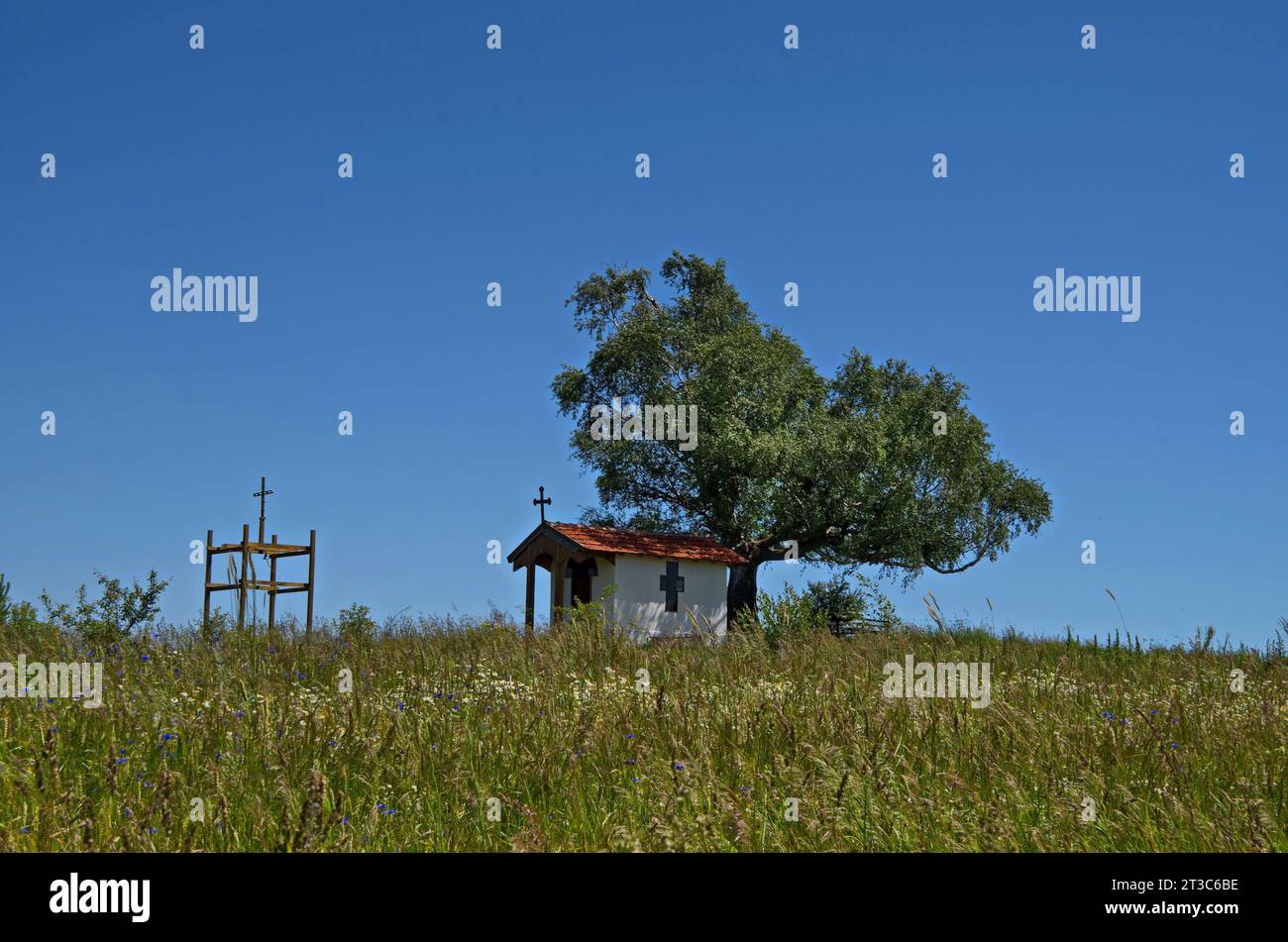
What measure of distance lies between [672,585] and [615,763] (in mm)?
28386

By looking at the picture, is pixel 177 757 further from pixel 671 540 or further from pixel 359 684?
pixel 671 540

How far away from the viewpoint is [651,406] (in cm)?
3691

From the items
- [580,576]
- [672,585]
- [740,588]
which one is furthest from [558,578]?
[740,588]

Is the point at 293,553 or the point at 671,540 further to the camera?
the point at 671,540

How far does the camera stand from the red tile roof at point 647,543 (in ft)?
111

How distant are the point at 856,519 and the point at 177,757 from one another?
3228 cm

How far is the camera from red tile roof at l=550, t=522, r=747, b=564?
33969 millimetres

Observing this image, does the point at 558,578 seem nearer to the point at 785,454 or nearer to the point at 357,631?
the point at 785,454

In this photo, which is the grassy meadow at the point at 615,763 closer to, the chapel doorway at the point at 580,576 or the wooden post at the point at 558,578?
the wooden post at the point at 558,578

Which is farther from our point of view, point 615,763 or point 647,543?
point 647,543

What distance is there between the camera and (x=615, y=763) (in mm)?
7449

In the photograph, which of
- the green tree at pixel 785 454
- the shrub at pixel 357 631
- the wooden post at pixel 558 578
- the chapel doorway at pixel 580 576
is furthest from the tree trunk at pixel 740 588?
the shrub at pixel 357 631

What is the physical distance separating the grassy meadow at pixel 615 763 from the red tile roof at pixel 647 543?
877 inches

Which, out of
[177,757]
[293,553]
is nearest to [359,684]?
[177,757]
